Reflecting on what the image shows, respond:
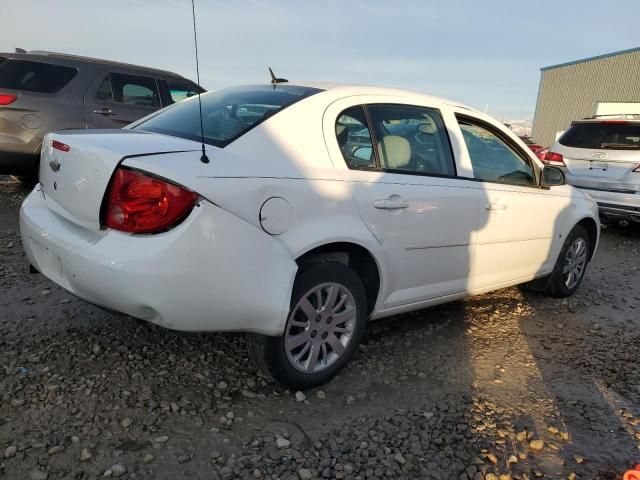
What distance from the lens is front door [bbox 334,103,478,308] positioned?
2932mm

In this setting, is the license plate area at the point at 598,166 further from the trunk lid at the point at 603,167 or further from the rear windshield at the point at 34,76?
the rear windshield at the point at 34,76

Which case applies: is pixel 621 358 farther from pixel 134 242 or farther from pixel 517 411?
pixel 134 242

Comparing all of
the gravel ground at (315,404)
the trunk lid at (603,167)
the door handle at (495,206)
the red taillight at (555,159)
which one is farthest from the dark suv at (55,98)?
the trunk lid at (603,167)

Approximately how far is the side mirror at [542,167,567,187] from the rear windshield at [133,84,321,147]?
2129 millimetres

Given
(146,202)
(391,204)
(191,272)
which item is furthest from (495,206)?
(146,202)

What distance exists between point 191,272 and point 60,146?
3.35 feet

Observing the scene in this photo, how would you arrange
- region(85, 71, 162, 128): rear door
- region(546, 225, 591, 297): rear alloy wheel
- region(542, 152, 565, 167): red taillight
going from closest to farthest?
region(546, 225, 591, 297): rear alloy wheel, region(85, 71, 162, 128): rear door, region(542, 152, 565, 167): red taillight

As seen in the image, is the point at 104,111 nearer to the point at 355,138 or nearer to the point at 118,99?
the point at 118,99

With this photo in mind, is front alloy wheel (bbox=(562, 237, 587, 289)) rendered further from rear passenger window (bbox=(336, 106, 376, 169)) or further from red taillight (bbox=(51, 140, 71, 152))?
red taillight (bbox=(51, 140, 71, 152))

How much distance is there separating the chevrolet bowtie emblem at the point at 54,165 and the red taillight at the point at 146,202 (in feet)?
1.64

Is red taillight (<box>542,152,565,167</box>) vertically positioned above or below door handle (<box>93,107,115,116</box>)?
below

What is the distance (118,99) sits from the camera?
6.98m

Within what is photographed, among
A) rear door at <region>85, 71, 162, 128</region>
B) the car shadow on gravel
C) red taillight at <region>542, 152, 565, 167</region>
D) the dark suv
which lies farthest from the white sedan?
red taillight at <region>542, 152, 565, 167</region>

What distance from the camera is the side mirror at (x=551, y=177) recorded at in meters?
4.19
